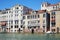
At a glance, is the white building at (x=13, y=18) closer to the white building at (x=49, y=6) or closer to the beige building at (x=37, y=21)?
the beige building at (x=37, y=21)

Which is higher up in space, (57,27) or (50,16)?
(50,16)

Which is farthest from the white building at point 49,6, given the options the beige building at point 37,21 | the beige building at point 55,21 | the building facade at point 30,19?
the beige building at point 55,21

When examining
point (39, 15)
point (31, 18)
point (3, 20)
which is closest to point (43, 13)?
point (39, 15)

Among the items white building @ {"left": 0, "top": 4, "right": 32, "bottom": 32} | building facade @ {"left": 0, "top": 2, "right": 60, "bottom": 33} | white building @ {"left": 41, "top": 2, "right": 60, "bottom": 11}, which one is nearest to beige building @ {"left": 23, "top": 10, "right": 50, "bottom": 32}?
building facade @ {"left": 0, "top": 2, "right": 60, "bottom": 33}

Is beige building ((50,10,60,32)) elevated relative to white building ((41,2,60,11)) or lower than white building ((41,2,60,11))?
lower

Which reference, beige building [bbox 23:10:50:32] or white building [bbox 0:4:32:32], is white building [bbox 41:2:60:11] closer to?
beige building [bbox 23:10:50:32]

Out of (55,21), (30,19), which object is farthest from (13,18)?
(55,21)

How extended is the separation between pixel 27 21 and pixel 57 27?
1142 centimetres

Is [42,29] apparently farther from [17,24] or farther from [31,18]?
[17,24]

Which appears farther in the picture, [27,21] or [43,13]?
[27,21]

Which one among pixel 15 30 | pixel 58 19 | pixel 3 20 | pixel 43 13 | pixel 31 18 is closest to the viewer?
pixel 58 19

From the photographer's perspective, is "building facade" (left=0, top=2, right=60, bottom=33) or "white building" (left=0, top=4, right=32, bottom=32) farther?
"white building" (left=0, top=4, right=32, bottom=32)

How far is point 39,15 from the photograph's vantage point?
2005 inches

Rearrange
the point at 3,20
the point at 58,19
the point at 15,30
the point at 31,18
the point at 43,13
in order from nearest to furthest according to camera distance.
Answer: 1. the point at 58,19
2. the point at 43,13
3. the point at 31,18
4. the point at 15,30
5. the point at 3,20
